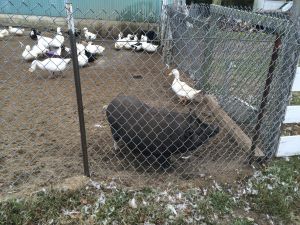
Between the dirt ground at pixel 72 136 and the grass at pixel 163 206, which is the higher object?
the grass at pixel 163 206

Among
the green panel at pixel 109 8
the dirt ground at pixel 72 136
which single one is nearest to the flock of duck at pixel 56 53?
the dirt ground at pixel 72 136

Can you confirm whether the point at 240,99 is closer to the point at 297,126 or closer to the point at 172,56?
the point at 297,126

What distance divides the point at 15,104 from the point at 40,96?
0.49 m

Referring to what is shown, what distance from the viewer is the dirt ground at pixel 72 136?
125 inches

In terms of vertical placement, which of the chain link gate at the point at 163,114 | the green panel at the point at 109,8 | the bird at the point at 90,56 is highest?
the chain link gate at the point at 163,114

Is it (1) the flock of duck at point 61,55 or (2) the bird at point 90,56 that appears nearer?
(1) the flock of duck at point 61,55

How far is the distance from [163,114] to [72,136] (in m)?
1.26

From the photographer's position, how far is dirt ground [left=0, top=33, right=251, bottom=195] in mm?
3182

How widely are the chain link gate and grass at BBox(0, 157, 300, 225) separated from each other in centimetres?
22

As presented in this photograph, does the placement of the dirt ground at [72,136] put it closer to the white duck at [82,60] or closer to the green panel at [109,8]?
the white duck at [82,60]

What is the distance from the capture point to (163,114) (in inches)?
133

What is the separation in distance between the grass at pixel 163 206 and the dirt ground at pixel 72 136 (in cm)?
18

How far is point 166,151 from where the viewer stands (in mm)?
3254

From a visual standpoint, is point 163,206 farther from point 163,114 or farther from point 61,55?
point 61,55
